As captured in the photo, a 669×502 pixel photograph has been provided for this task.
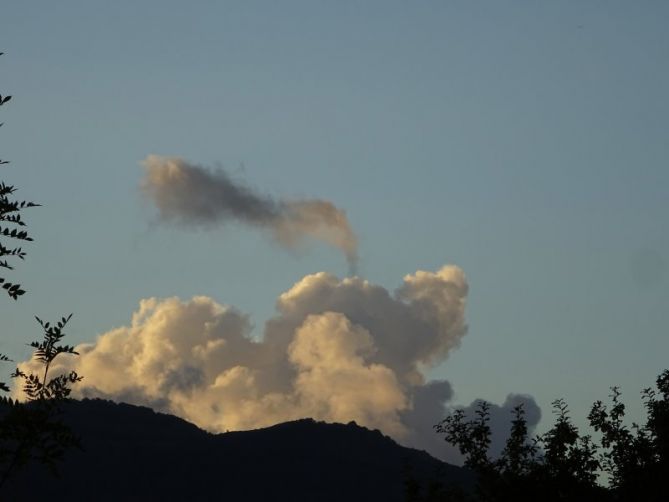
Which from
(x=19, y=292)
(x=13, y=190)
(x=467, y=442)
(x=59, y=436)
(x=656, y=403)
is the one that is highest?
(x=656, y=403)

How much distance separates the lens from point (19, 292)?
18203 mm

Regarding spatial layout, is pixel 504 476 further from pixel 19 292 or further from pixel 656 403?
pixel 19 292

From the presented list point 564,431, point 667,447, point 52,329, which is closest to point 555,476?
point 564,431

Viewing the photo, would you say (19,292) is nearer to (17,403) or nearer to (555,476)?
(17,403)

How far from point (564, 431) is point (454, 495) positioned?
443cm

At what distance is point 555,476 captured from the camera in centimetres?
4125

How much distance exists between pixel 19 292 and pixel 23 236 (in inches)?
37.4

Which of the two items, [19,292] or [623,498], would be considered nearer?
[19,292]

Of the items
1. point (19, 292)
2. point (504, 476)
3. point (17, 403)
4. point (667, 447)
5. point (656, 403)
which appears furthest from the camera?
point (656, 403)

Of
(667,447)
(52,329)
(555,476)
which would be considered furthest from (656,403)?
(52,329)

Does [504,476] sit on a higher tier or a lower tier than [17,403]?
higher

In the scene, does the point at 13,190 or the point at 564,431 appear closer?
the point at 13,190

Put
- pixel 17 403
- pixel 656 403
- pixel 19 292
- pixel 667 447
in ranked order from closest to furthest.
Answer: pixel 19 292
pixel 17 403
pixel 667 447
pixel 656 403

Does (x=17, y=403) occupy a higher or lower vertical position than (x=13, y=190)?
lower
